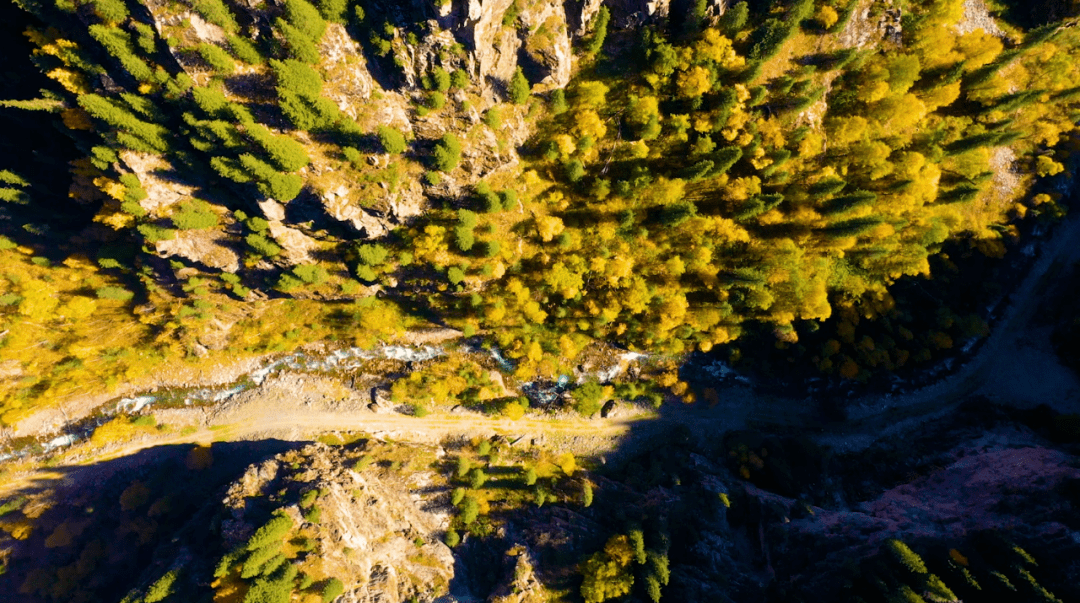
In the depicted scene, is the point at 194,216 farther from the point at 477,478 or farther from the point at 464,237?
the point at 477,478

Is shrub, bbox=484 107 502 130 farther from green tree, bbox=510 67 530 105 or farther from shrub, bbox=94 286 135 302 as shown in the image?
shrub, bbox=94 286 135 302

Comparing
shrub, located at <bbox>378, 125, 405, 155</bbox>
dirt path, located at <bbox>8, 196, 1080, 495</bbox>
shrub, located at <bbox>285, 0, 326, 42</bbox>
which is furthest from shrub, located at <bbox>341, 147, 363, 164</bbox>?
dirt path, located at <bbox>8, 196, 1080, 495</bbox>

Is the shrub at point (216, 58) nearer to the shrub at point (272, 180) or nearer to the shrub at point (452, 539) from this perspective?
the shrub at point (272, 180)

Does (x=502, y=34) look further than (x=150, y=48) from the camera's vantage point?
Yes

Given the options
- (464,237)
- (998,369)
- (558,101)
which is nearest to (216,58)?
(464,237)

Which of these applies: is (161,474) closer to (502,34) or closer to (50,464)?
(50,464)

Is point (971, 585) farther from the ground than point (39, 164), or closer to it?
closer to it

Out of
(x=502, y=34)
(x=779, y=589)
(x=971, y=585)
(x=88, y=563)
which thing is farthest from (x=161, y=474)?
(x=971, y=585)
